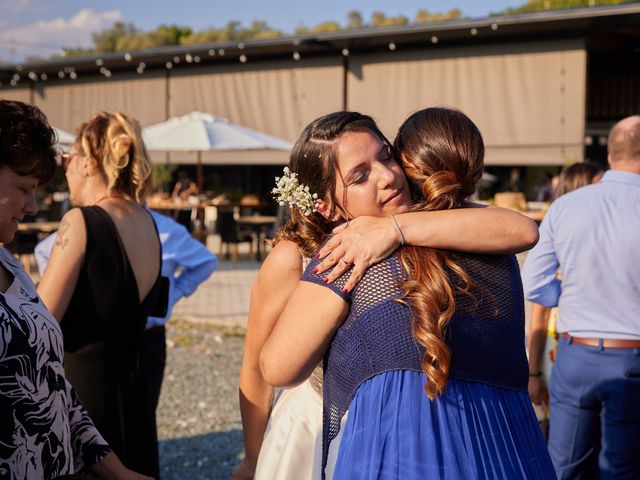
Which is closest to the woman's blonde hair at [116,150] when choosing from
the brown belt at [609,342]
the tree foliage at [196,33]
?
the brown belt at [609,342]

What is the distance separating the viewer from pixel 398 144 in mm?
2004

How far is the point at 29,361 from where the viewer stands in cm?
189

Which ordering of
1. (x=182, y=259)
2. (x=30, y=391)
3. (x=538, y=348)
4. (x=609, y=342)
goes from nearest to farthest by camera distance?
(x=30, y=391) → (x=609, y=342) → (x=538, y=348) → (x=182, y=259)

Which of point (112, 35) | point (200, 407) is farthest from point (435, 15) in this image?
point (200, 407)

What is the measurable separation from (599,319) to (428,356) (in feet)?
6.89

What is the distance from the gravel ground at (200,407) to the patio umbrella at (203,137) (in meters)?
6.10

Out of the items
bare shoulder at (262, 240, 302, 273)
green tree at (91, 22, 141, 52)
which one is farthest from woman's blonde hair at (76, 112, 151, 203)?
green tree at (91, 22, 141, 52)

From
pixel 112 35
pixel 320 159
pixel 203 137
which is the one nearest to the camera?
pixel 320 159

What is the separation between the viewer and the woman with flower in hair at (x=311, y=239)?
177 cm

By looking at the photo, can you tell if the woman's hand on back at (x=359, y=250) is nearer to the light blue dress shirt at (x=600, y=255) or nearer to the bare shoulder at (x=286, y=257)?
the bare shoulder at (x=286, y=257)

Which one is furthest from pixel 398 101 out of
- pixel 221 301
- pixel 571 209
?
pixel 571 209

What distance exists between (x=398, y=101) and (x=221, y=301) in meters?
9.91

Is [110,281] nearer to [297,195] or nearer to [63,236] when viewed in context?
[63,236]

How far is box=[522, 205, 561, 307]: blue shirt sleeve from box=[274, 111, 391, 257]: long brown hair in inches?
71.5
